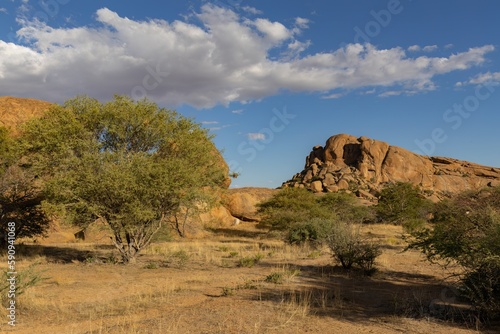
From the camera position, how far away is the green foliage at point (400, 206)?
41.9 meters

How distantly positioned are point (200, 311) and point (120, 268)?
25.3 feet

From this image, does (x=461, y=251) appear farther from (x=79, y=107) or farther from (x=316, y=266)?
(x=79, y=107)

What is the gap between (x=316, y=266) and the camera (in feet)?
50.0

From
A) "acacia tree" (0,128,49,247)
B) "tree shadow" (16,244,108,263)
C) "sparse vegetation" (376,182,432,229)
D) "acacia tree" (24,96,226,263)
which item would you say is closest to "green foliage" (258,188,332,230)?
"sparse vegetation" (376,182,432,229)

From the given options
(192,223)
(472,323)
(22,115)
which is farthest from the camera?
(192,223)

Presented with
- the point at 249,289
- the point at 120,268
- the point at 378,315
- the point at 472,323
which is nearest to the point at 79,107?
the point at 120,268

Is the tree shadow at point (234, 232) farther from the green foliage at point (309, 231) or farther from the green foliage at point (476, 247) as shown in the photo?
the green foliage at point (476, 247)

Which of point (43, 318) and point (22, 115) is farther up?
point (22, 115)

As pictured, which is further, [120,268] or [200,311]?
[120,268]

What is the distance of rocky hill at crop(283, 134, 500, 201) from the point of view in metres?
77.1

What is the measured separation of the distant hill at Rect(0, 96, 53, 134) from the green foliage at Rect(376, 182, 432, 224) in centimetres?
3617

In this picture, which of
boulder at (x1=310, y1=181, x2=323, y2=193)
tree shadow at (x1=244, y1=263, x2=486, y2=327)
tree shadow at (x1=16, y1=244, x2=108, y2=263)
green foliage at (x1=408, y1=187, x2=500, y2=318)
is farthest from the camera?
boulder at (x1=310, y1=181, x2=323, y2=193)

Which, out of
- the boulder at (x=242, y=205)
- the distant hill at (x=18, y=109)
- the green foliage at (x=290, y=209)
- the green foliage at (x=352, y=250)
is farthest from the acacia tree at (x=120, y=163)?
the boulder at (x=242, y=205)

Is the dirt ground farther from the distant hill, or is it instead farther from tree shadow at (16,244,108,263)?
the distant hill
